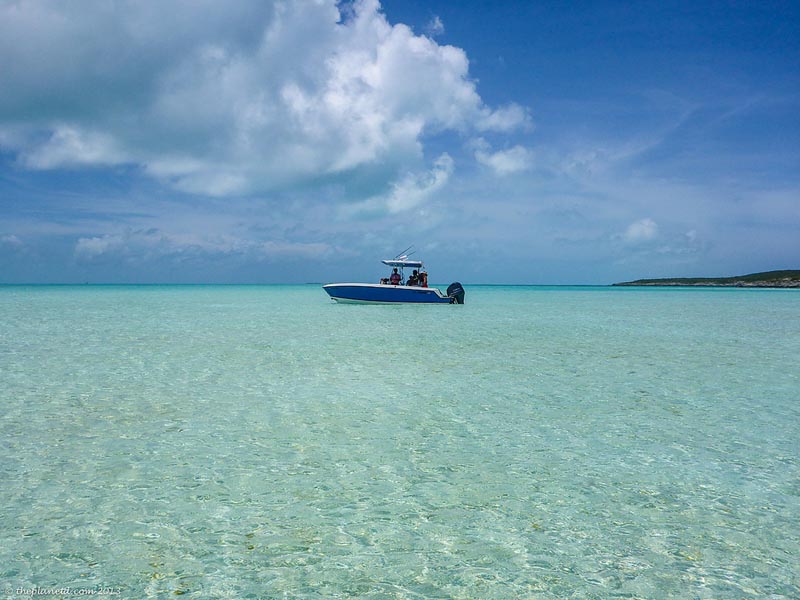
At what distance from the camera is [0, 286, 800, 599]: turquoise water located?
413cm

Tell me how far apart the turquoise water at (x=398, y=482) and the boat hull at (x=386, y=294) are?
74.9ft

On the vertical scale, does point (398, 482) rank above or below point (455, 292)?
below

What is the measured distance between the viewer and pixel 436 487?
5879 mm

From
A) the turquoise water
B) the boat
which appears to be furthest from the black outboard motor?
the turquoise water

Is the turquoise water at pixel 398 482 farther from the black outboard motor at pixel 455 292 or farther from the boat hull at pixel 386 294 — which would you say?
the black outboard motor at pixel 455 292

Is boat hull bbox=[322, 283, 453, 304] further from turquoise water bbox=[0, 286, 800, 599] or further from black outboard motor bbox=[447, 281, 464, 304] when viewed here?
turquoise water bbox=[0, 286, 800, 599]

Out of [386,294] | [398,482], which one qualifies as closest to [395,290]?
[386,294]

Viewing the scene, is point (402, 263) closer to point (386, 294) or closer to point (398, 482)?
point (386, 294)

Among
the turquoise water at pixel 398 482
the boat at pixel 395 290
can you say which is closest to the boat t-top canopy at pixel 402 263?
the boat at pixel 395 290

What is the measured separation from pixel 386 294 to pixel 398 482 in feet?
101

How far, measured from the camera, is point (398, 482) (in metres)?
6.03

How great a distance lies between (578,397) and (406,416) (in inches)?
142

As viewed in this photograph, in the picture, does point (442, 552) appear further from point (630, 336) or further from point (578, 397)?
point (630, 336)

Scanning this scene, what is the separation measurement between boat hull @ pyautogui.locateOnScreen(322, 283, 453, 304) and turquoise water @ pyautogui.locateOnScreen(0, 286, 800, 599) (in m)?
22.8
